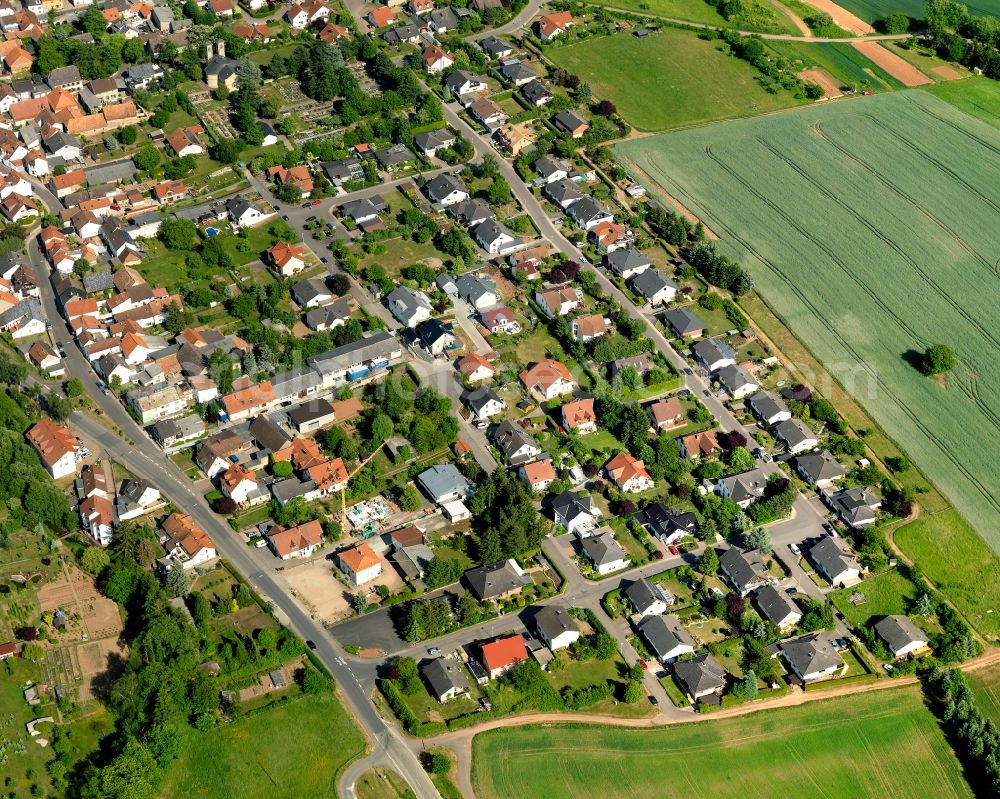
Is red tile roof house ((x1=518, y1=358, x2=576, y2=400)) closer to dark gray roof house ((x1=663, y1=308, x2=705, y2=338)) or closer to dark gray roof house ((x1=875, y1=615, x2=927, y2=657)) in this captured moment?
dark gray roof house ((x1=663, y1=308, x2=705, y2=338))

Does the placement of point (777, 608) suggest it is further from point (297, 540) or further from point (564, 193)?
point (564, 193)

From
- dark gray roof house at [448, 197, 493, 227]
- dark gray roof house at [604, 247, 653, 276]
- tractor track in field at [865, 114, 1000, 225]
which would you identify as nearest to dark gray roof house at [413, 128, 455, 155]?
dark gray roof house at [448, 197, 493, 227]

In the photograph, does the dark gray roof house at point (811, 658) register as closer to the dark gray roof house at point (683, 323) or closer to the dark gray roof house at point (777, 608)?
the dark gray roof house at point (777, 608)

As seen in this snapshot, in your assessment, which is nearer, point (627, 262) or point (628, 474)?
point (628, 474)

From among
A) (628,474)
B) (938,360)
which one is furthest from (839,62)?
(628,474)

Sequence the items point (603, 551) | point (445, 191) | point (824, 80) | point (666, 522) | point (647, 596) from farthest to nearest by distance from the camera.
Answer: point (824, 80), point (445, 191), point (666, 522), point (603, 551), point (647, 596)

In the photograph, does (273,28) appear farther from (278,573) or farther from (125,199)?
(278,573)

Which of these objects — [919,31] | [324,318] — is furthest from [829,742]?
[919,31]
